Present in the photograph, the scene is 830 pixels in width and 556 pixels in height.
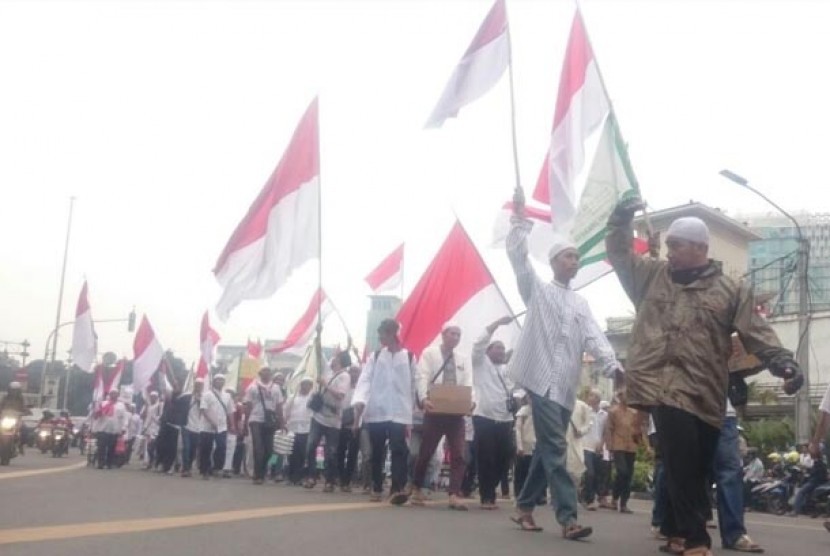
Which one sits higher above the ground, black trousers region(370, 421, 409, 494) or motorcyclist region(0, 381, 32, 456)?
motorcyclist region(0, 381, 32, 456)

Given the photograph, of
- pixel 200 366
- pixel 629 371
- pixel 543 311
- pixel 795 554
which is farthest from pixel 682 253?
pixel 200 366

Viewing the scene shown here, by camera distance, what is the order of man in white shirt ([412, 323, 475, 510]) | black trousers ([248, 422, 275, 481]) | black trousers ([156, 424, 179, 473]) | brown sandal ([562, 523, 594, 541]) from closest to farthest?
1. brown sandal ([562, 523, 594, 541])
2. man in white shirt ([412, 323, 475, 510])
3. black trousers ([248, 422, 275, 481])
4. black trousers ([156, 424, 179, 473])

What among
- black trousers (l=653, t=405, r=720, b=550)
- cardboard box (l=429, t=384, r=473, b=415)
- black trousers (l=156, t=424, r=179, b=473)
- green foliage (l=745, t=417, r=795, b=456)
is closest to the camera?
black trousers (l=653, t=405, r=720, b=550)

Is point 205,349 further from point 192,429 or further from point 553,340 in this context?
point 553,340

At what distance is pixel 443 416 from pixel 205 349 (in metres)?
13.0

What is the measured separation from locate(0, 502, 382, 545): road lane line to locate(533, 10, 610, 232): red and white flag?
3.69 metres

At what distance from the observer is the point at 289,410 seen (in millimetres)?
17875

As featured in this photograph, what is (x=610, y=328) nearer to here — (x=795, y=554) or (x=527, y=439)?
(x=527, y=439)

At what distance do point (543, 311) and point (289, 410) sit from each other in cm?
1040

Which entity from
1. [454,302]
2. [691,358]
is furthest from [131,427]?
[691,358]

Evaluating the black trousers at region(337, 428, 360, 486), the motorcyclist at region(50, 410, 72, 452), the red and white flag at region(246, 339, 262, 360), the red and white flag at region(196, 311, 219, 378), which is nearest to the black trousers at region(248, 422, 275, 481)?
the black trousers at region(337, 428, 360, 486)

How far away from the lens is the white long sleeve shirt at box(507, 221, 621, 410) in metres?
7.86

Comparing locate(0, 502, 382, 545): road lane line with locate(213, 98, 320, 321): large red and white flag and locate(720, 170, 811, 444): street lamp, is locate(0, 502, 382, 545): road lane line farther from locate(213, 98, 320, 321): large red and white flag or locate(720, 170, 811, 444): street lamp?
locate(720, 170, 811, 444): street lamp

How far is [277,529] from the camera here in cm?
740
